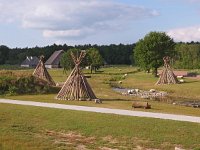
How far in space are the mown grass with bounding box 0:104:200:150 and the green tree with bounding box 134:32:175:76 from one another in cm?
5080

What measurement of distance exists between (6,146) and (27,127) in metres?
3.60

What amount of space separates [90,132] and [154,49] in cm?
5480

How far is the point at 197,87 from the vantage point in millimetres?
50906

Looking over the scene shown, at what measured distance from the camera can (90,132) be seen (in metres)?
19.8

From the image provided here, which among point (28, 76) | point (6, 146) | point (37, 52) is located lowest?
point (6, 146)

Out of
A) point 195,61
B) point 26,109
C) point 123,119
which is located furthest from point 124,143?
point 195,61

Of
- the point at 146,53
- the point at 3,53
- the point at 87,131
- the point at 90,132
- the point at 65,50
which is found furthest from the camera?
the point at 65,50

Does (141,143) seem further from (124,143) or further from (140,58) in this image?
(140,58)

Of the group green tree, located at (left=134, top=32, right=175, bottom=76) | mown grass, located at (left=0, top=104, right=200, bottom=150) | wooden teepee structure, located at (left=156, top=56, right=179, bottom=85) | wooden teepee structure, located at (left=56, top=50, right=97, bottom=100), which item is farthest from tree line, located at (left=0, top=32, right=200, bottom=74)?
mown grass, located at (left=0, top=104, right=200, bottom=150)

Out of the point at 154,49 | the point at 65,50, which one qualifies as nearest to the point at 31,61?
the point at 65,50

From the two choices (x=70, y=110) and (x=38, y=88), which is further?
(x=38, y=88)

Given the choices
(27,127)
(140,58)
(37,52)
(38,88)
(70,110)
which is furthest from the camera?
(37,52)

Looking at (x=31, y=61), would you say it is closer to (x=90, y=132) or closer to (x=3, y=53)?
(x=3, y=53)

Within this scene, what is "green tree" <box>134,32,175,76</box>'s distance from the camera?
239 ft
